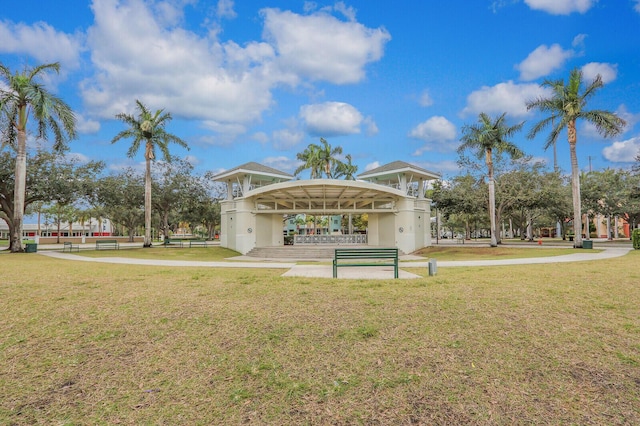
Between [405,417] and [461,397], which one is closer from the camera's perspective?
[405,417]

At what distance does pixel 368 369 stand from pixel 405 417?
2.95ft

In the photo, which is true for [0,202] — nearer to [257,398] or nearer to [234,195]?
[234,195]

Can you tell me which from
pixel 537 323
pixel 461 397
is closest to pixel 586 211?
pixel 537 323

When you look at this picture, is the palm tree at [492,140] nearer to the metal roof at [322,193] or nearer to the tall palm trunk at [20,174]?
the metal roof at [322,193]

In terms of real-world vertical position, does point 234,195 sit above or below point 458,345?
above

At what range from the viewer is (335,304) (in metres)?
6.78

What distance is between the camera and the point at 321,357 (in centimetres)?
468

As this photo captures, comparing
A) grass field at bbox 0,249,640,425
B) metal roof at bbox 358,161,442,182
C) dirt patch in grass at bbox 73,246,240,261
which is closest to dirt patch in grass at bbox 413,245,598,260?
metal roof at bbox 358,161,442,182

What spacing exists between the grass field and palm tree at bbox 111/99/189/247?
21927 mm

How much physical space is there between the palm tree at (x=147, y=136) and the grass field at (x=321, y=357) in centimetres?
2193

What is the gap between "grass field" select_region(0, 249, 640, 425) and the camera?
364 cm

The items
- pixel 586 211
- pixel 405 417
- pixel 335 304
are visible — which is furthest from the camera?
pixel 586 211

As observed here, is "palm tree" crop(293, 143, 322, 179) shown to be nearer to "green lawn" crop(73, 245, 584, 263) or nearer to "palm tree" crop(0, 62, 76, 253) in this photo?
"green lawn" crop(73, 245, 584, 263)

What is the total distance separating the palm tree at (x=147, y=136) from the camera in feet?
91.7
